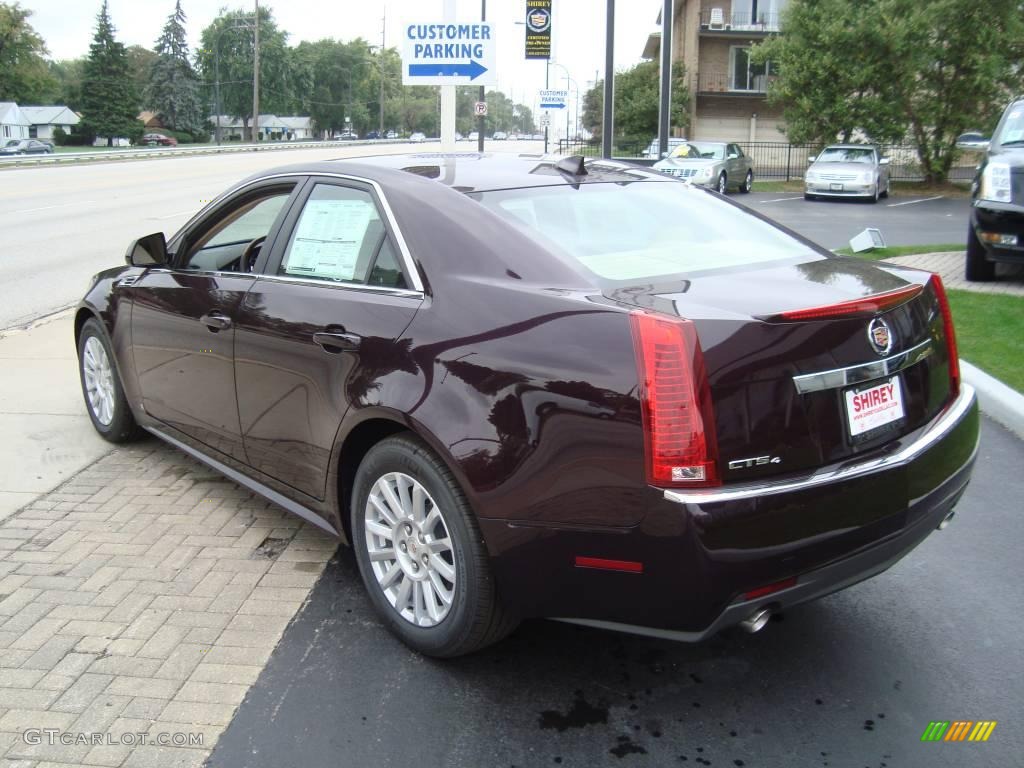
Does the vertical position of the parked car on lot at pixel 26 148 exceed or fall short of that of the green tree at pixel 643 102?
it falls short

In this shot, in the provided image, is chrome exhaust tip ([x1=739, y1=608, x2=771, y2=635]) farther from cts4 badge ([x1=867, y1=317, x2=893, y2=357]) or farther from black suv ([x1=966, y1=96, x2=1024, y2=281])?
black suv ([x1=966, y1=96, x2=1024, y2=281])

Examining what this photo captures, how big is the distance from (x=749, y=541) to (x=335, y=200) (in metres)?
2.19

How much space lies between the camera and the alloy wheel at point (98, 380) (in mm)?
5660

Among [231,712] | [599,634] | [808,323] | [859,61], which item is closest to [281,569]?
[231,712]

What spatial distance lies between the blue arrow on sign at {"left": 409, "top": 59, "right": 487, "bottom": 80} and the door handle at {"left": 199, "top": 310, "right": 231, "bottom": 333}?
30.7ft

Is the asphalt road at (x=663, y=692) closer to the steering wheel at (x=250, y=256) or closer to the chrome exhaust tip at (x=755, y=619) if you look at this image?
the chrome exhaust tip at (x=755, y=619)

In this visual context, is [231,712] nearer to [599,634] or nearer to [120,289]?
[599,634]

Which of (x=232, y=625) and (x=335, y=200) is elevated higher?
(x=335, y=200)

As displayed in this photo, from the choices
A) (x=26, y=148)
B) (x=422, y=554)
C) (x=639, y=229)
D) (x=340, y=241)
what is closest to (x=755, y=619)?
(x=422, y=554)

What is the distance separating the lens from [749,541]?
2727 millimetres

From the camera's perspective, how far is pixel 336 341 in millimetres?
3615

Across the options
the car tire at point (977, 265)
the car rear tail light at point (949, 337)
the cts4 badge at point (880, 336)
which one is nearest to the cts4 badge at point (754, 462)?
the cts4 badge at point (880, 336)

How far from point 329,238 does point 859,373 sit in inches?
81.8

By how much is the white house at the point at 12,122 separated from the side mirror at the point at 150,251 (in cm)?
9731
